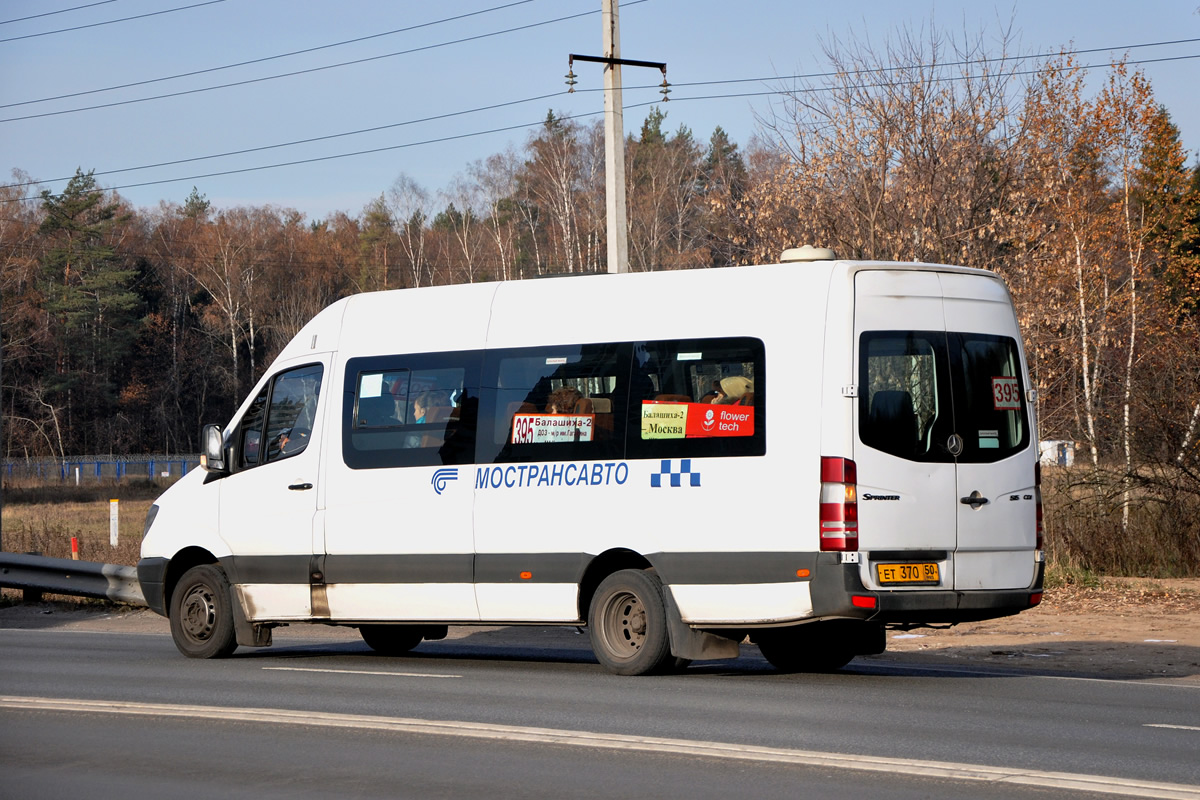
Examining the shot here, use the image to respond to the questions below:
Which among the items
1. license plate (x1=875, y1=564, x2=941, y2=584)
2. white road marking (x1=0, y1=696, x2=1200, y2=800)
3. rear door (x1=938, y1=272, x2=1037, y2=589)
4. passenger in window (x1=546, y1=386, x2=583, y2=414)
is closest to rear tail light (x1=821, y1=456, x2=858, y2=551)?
license plate (x1=875, y1=564, x2=941, y2=584)

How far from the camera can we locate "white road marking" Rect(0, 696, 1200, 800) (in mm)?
6898

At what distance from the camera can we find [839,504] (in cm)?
1018

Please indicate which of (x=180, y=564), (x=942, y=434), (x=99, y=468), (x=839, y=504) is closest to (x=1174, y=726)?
(x=839, y=504)

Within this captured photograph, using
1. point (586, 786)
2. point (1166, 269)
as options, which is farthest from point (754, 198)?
point (586, 786)

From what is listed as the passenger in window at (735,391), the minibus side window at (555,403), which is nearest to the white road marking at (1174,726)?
the passenger in window at (735,391)

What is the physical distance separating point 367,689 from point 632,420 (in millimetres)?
2640

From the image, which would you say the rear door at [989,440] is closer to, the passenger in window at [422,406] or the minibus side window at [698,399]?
the minibus side window at [698,399]

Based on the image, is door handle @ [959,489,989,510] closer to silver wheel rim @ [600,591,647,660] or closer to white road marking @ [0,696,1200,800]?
silver wheel rim @ [600,591,647,660]

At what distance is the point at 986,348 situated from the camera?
1098cm

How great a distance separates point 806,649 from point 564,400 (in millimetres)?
2656

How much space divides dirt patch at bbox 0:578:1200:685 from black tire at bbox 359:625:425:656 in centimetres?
138

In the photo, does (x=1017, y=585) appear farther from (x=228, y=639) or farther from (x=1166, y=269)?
(x=1166, y=269)

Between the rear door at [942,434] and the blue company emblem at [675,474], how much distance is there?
1.17 metres

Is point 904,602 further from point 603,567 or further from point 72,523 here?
point 72,523
